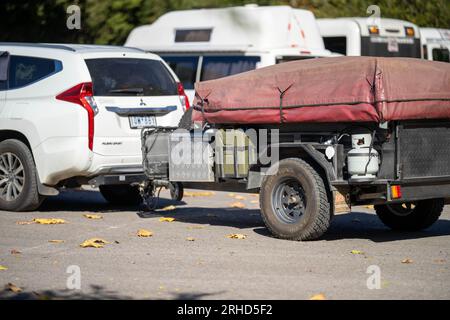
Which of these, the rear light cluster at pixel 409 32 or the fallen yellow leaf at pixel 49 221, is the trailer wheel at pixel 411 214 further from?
the rear light cluster at pixel 409 32

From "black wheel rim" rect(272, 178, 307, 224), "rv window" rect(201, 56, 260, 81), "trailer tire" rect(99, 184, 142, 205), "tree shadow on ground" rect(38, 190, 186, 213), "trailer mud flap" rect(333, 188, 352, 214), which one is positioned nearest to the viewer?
"trailer mud flap" rect(333, 188, 352, 214)

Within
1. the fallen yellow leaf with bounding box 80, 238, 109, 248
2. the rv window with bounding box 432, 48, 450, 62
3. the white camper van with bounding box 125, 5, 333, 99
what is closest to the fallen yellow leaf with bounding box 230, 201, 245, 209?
the white camper van with bounding box 125, 5, 333, 99

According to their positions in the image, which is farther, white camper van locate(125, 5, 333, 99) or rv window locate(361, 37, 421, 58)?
rv window locate(361, 37, 421, 58)

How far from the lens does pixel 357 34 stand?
763 inches

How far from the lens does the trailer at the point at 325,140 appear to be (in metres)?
8.48

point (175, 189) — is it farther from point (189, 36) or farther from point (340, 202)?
point (189, 36)

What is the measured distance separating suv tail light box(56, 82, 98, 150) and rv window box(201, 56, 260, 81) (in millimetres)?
6086

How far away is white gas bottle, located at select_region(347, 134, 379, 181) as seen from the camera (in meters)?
8.43

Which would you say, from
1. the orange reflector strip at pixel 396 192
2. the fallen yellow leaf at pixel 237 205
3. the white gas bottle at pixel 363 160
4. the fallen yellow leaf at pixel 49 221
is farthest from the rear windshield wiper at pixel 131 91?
the orange reflector strip at pixel 396 192

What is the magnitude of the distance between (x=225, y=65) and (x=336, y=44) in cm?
407

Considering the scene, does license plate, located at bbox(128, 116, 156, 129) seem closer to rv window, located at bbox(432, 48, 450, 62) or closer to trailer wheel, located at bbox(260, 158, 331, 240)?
trailer wheel, located at bbox(260, 158, 331, 240)

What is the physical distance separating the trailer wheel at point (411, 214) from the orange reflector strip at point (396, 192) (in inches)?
51.4

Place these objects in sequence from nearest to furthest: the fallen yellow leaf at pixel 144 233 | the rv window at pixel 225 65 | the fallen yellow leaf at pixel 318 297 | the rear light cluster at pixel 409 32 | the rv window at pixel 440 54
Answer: the fallen yellow leaf at pixel 318 297 → the fallen yellow leaf at pixel 144 233 → the rv window at pixel 225 65 → the rear light cluster at pixel 409 32 → the rv window at pixel 440 54
